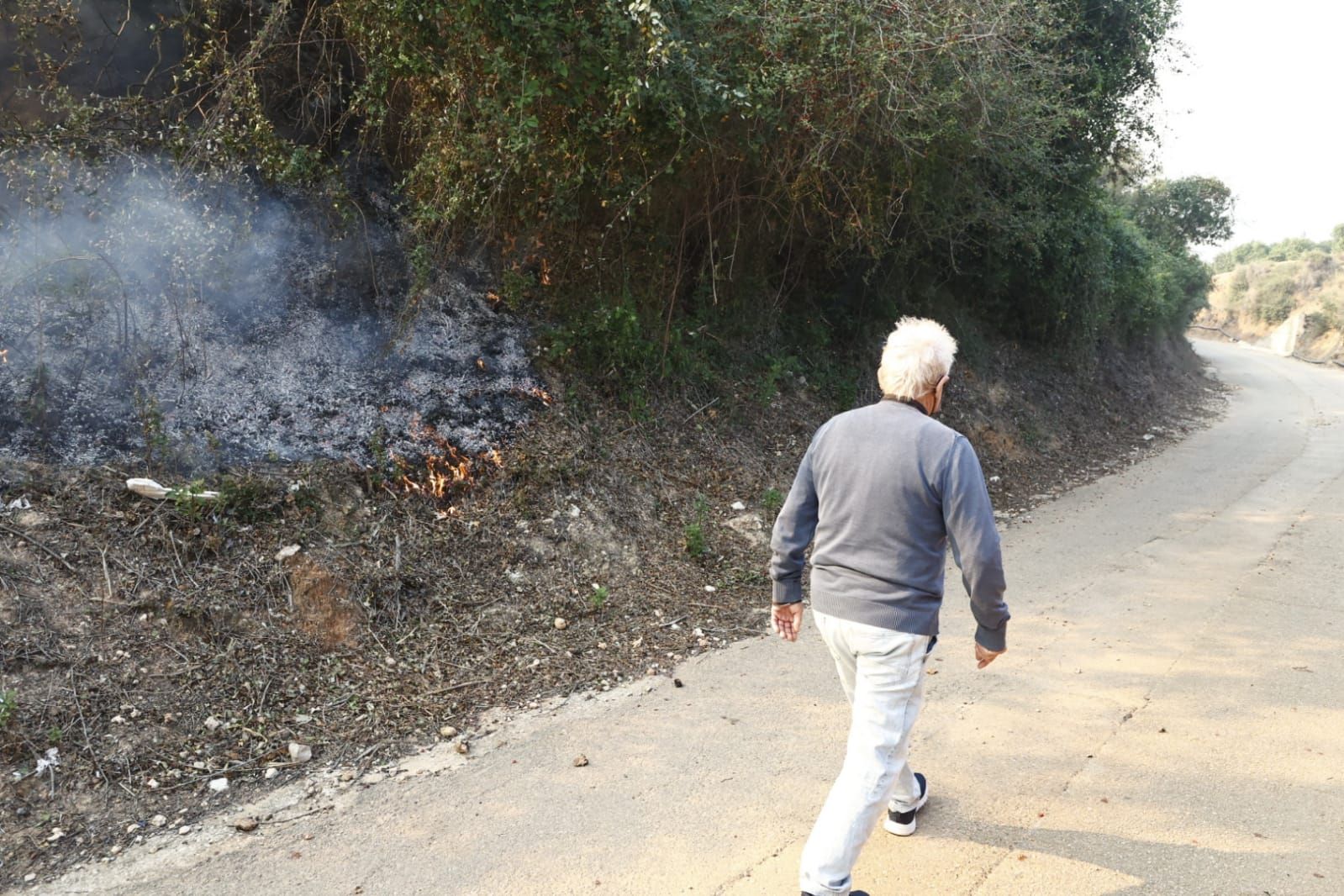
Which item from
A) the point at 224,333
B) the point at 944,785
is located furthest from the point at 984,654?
the point at 224,333

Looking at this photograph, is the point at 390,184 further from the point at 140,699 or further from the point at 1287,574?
the point at 1287,574

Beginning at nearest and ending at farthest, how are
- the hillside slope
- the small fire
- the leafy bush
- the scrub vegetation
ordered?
the small fire < the scrub vegetation < the hillside slope < the leafy bush

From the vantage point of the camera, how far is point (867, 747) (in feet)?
10.3

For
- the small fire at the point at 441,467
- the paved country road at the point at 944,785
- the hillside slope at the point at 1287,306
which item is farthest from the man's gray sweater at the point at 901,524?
the hillside slope at the point at 1287,306

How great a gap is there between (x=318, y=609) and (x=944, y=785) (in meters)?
3.26

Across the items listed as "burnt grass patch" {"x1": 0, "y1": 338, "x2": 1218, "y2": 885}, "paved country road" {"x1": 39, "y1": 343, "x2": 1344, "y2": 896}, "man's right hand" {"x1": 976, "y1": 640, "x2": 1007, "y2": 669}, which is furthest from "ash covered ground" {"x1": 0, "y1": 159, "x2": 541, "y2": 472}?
"man's right hand" {"x1": 976, "y1": 640, "x2": 1007, "y2": 669}

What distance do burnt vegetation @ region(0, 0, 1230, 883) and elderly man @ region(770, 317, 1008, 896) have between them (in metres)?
2.26

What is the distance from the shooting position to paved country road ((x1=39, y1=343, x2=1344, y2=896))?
11.4ft

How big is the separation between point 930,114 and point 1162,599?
384 centimetres

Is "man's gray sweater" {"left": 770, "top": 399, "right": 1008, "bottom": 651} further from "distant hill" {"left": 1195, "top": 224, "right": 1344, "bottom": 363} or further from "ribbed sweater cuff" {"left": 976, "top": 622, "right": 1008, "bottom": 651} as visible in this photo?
"distant hill" {"left": 1195, "top": 224, "right": 1344, "bottom": 363}

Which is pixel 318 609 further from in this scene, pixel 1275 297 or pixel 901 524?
pixel 1275 297

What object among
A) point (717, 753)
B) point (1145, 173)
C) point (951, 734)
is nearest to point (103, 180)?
point (717, 753)

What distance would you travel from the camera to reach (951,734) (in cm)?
454

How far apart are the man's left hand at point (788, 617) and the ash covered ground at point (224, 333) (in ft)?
11.9
